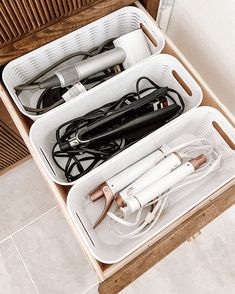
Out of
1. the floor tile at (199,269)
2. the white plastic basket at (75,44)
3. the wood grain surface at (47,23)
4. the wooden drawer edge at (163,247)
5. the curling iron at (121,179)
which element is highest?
the wood grain surface at (47,23)

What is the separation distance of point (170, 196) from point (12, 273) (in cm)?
66

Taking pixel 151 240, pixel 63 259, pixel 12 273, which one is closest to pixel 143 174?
pixel 151 240

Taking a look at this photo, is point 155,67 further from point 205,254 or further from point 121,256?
point 205,254

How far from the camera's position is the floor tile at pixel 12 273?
1070 mm

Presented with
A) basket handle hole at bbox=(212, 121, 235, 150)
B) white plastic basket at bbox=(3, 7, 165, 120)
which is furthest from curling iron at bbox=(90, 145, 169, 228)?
white plastic basket at bbox=(3, 7, 165, 120)

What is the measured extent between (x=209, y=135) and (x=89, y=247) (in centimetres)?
38

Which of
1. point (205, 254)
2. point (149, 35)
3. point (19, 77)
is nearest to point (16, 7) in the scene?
point (19, 77)

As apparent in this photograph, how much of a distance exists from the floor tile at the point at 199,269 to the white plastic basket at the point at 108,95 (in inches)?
22.1

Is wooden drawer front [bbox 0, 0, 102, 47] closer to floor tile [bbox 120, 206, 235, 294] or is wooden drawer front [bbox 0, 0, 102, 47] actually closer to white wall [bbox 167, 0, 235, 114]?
white wall [bbox 167, 0, 235, 114]

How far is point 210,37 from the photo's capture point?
2.66 feet

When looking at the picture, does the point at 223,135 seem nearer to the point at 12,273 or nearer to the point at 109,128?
the point at 109,128

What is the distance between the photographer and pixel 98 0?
0.71 meters

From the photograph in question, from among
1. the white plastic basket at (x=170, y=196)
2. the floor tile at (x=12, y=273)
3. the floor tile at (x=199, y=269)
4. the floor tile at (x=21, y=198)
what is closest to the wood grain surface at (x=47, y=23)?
the white plastic basket at (x=170, y=196)

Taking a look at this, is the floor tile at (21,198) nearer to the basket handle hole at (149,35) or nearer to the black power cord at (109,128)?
the black power cord at (109,128)
